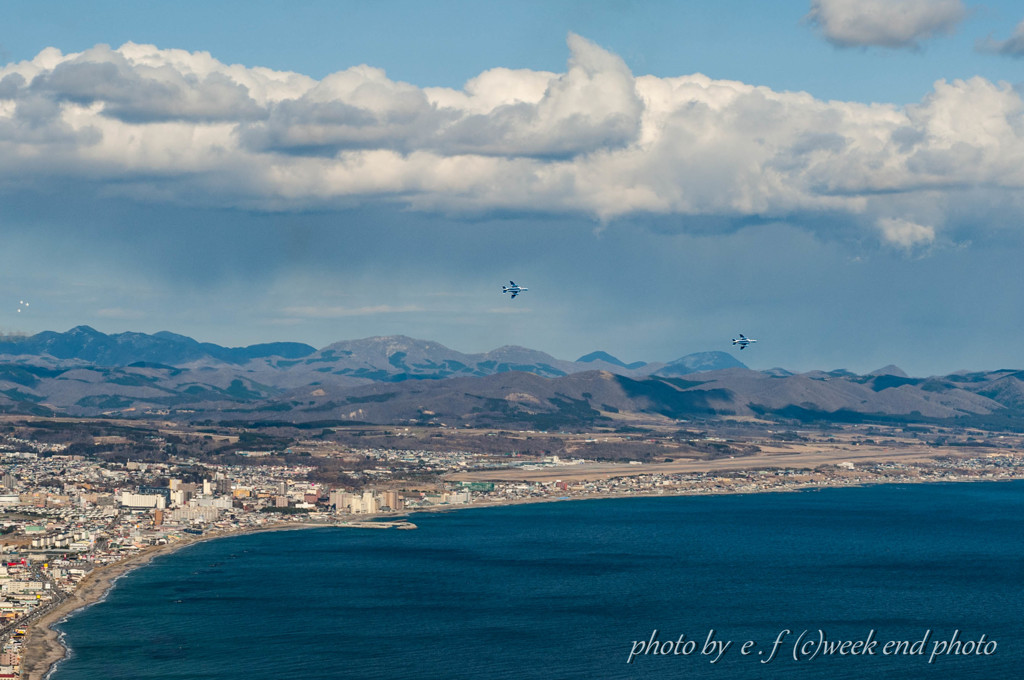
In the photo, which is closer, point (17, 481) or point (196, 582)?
point (196, 582)

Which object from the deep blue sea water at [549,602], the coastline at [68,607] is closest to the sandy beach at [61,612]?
the coastline at [68,607]

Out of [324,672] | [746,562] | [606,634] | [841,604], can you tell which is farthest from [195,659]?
[746,562]

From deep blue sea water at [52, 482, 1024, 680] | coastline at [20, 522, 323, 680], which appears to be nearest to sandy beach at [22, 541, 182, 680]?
coastline at [20, 522, 323, 680]

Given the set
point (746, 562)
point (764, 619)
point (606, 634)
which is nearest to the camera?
point (606, 634)

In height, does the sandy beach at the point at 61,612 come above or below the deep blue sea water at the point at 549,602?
above

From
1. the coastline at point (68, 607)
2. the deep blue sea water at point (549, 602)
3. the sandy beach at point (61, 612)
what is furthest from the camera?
the deep blue sea water at point (549, 602)

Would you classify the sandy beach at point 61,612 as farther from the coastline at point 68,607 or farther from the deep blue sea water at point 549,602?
the deep blue sea water at point 549,602

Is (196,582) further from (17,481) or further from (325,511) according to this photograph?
(17,481)

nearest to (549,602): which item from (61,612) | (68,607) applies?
(68,607)
